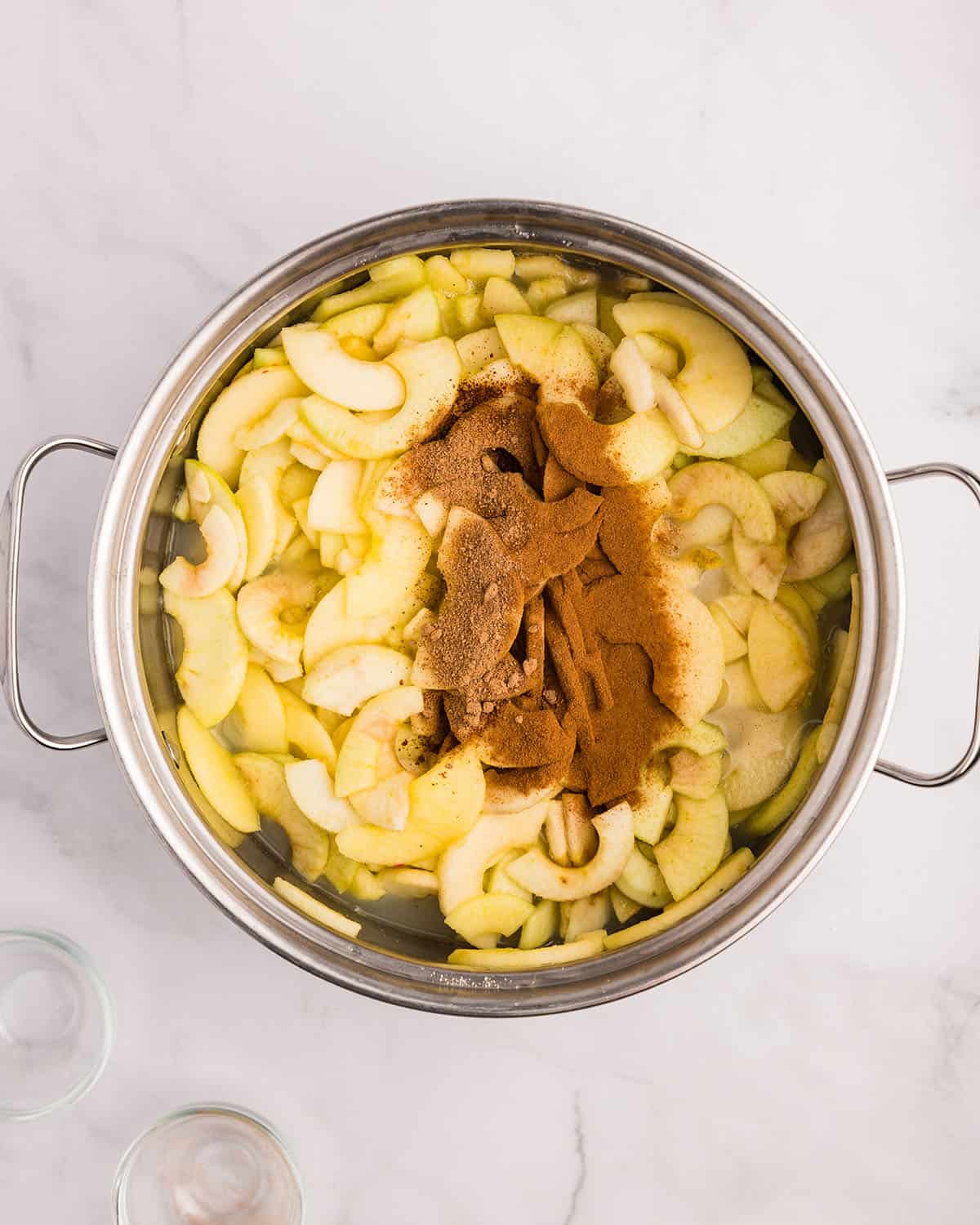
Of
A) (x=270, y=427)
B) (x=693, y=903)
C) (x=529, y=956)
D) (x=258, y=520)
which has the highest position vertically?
(x=270, y=427)

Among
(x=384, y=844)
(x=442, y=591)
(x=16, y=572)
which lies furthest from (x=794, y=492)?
(x=16, y=572)

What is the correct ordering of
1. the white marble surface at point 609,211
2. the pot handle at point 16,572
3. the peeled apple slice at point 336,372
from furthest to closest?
the white marble surface at point 609,211 < the peeled apple slice at point 336,372 < the pot handle at point 16,572

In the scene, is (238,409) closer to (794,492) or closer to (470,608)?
(470,608)

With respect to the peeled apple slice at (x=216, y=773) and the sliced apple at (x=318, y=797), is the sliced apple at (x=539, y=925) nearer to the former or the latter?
the sliced apple at (x=318, y=797)

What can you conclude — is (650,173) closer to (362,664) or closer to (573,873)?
(362,664)

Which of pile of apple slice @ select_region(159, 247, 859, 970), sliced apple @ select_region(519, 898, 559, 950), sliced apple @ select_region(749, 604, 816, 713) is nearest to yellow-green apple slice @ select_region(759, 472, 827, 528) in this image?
pile of apple slice @ select_region(159, 247, 859, 970)

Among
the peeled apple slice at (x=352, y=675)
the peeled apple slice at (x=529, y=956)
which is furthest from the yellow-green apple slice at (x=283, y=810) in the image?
the peeled apple slice at (x=529, y=956)
